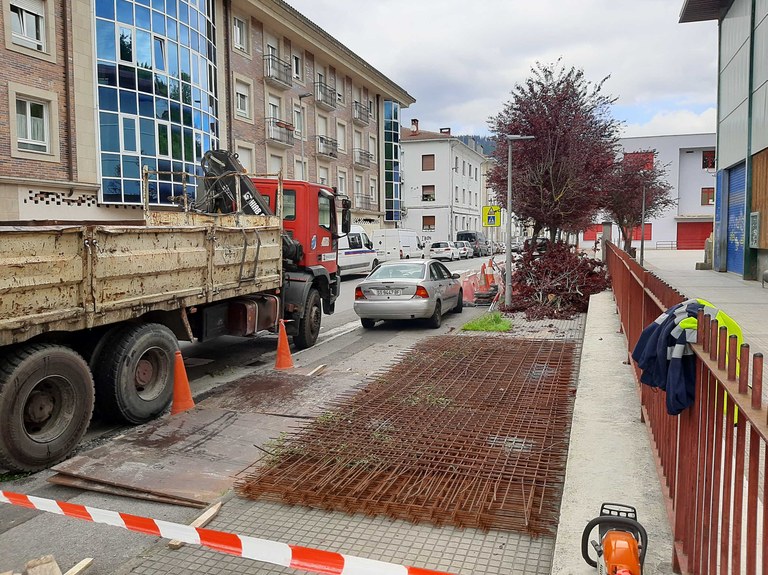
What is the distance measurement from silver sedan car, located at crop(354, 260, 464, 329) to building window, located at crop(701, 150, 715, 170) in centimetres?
5705

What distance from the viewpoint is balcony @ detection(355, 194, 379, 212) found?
1811 inches

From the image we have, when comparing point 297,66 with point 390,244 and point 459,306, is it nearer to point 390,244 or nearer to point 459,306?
point 390,244

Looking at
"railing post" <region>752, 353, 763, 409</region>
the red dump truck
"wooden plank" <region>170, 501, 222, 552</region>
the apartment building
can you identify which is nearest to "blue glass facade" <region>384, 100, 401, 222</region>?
the apartment building

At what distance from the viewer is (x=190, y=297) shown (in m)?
7.95

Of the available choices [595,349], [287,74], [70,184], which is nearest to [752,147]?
[595,349]

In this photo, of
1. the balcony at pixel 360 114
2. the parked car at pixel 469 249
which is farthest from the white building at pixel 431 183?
the balcony at pixel 360 114

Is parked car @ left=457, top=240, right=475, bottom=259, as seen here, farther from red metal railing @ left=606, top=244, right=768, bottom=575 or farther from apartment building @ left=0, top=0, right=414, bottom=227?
red metal railing @ left=606, top=244, right=768, bottom=575

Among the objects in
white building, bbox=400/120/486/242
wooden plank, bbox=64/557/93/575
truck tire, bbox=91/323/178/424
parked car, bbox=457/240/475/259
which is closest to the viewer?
wooden plank, bbox=64/557/93/575

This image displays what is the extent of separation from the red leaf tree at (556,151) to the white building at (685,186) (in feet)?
151

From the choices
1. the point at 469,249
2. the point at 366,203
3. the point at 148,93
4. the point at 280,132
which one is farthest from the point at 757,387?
the point at 469,249

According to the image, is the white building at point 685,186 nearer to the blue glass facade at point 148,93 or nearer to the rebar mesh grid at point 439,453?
the blue glass facade at point 148,93

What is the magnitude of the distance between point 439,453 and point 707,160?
2564 inches

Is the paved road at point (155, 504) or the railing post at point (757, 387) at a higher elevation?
Answer: the railing post at point (757, 387)

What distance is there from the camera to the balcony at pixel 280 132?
33844mm
